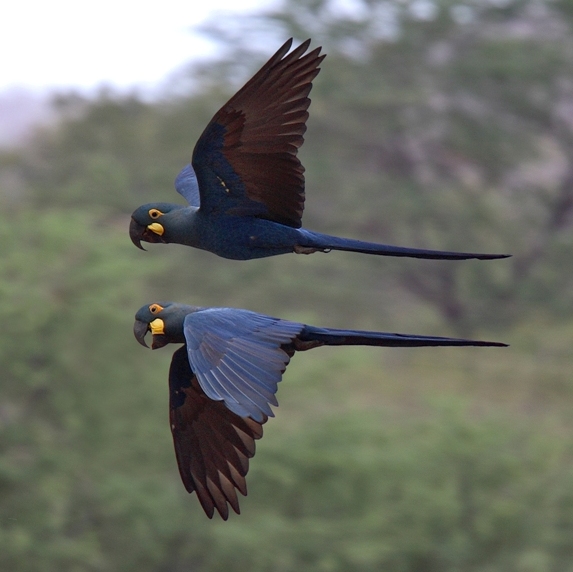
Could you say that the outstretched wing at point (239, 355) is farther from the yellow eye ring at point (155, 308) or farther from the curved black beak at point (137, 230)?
the curved black beak at point (137, 230)

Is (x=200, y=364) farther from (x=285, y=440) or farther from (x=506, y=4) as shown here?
(x=506, y=4)

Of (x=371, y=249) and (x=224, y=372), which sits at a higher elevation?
(x=371, y=249)

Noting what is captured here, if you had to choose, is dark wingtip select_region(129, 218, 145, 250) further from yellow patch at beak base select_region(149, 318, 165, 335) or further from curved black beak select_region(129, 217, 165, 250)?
yellow patch at beak base select_region(149, 318, 165, 335)

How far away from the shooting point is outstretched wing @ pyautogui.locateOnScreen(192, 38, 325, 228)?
3.97 m

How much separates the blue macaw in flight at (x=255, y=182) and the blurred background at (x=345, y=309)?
Answer: 749 centimetres

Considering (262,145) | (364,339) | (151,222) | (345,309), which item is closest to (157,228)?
(151,222)

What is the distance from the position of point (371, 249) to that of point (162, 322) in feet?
2.75

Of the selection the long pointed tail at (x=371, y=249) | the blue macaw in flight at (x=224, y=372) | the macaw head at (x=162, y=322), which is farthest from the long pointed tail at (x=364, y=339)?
the macaw head at (x=162, y=322)

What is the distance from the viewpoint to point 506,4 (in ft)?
66.1

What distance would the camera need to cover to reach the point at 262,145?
410cm

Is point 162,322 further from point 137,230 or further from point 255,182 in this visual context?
point 255,182

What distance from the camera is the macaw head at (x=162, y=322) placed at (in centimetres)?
421

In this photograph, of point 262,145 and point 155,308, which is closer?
point 262,145

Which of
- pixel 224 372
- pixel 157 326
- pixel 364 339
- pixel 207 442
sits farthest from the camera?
pixel 207 442
